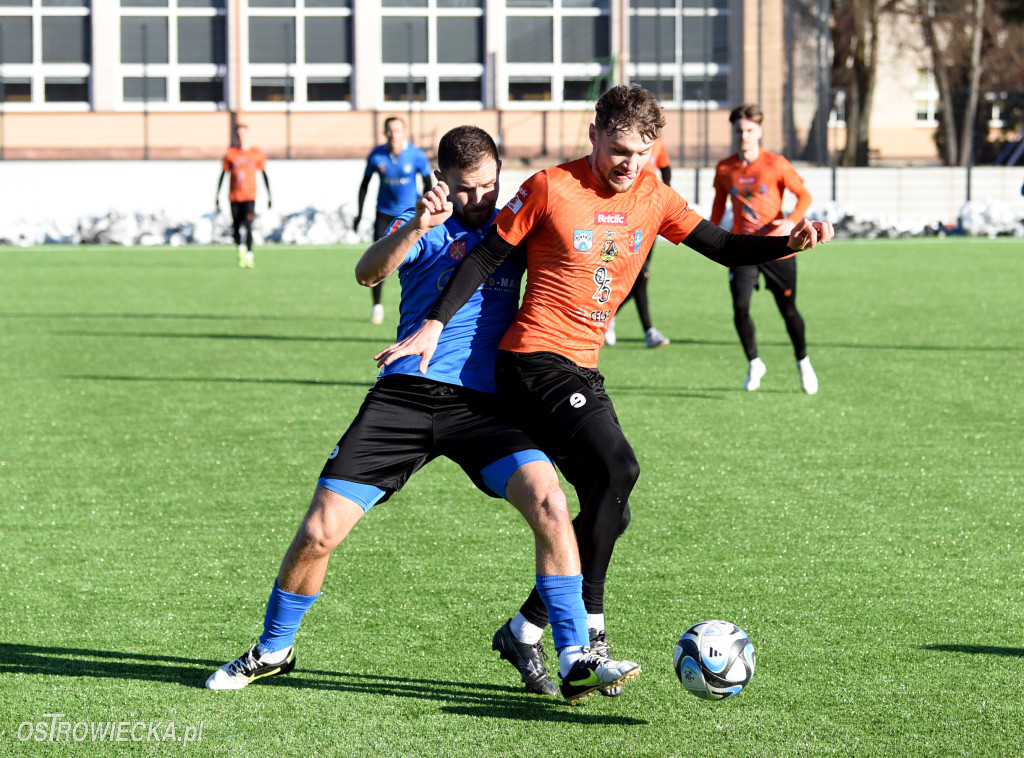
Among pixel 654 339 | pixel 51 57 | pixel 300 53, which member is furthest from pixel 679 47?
pixel 654 339

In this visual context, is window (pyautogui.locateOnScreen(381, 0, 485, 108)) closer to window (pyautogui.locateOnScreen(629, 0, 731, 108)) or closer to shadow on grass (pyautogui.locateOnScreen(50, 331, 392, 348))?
window (pyautogui.locateOnScreen(629, 0, 731, 108))

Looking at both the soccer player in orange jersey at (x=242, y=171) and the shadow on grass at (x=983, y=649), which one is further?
the soccer player in orange jersey at (x=242, y=171)

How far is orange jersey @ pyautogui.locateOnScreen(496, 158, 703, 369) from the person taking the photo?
14.2 feet

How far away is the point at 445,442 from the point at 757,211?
21.9 feet

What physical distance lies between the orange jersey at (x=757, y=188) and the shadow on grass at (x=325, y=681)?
6512 mm

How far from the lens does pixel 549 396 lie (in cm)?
418

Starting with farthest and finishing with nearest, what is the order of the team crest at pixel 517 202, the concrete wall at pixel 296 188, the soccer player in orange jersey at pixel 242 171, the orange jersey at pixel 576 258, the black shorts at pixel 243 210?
the concrete wall at pixel 296 188, the black shorts at pixel 243 210, the soccer player in orange jersey at pixel 242 171, the orange jersey at pixel 576 258, the team crest at pixel 517 202

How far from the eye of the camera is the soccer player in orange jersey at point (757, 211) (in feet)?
32.9

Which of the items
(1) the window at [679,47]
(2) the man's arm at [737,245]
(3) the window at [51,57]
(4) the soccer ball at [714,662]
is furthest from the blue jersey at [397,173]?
(3) the window at [51,57]

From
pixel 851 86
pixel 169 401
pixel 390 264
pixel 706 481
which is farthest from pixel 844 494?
pixel 851 86

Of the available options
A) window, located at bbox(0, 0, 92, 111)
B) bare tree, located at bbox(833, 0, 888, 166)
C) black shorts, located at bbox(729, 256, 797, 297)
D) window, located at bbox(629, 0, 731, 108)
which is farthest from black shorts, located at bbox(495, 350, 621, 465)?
window, located at bbox(0, 0, 92, 111)

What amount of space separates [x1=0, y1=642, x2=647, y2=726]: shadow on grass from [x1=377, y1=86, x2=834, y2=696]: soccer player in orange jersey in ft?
0.59

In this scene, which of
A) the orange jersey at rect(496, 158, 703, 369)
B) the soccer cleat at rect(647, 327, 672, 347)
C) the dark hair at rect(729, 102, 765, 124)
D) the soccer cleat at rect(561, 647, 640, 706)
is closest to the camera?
the soccer cleat at rect(561, 647, 640, 706)

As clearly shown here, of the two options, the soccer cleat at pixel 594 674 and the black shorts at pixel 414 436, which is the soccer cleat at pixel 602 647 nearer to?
the soccer cleat at pixel 594 674
